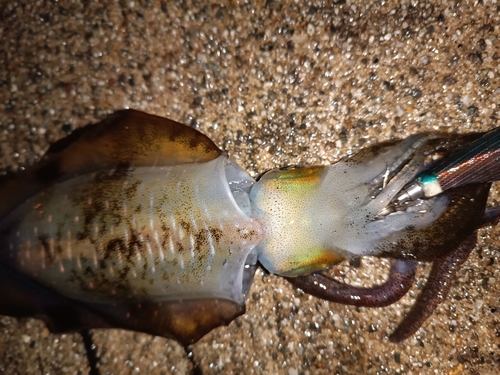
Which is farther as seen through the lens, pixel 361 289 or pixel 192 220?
pixel 361 289

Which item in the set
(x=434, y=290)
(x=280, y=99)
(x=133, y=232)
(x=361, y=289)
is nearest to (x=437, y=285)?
(x=434, y=290)

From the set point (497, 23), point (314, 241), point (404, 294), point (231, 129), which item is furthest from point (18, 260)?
point (497, 23)

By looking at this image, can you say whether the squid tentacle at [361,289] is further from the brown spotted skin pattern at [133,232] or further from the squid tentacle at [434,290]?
the brown spotted skin pattern at [133,232]

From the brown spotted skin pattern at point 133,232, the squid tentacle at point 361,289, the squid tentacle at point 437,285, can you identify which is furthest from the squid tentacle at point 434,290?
the brown spotted skin pattern at point 133,232

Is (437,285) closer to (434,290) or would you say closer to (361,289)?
(434,290)

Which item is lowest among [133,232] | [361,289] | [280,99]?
[361,289]

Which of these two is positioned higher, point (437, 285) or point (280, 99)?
point (280, 99)

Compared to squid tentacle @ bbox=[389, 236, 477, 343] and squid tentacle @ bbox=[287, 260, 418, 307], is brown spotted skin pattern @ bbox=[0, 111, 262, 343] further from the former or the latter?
squid tentacle @ bbox=[389, 236, 477, 343]

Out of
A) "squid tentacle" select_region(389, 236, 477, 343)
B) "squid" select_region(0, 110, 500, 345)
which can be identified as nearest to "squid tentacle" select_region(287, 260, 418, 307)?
"squid" select_region(0, 110, 500, 345)
